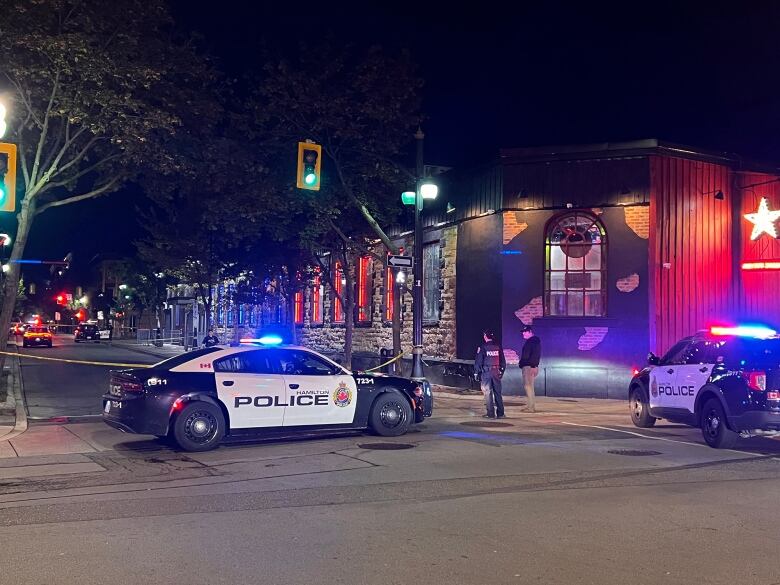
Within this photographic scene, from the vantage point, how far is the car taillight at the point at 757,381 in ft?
36.1

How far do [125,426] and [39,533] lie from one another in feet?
14.4

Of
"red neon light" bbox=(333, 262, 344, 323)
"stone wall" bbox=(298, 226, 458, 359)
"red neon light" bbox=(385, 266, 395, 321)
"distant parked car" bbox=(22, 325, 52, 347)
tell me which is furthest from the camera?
"distant parked car" bbox=(22, 325, 52, 347)

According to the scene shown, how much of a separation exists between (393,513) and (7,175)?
9.37m

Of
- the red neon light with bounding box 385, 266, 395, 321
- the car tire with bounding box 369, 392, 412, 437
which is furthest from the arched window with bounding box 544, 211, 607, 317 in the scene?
the car tire with bounding box 369, 392, 412, 437

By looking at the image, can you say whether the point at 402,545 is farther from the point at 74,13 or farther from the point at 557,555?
the point at 74,13

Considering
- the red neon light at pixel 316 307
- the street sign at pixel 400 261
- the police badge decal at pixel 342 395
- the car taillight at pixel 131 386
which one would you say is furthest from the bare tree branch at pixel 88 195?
the red neon light at pixel 316 307

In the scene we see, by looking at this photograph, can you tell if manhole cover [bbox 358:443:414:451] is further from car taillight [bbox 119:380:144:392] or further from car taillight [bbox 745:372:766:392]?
car taillight [bbox 745:372:766:392]

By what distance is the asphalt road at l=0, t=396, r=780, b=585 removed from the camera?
548 centimetres

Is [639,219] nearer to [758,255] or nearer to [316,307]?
[758,255]

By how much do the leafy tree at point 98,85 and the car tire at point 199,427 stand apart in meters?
7.68

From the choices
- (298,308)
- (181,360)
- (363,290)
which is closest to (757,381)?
(181,360)

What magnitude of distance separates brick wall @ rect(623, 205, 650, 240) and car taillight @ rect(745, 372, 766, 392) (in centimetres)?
903

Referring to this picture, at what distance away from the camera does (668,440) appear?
488 inches

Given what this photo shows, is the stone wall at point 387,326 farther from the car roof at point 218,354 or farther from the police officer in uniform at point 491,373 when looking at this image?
the car roof at point 218,354
